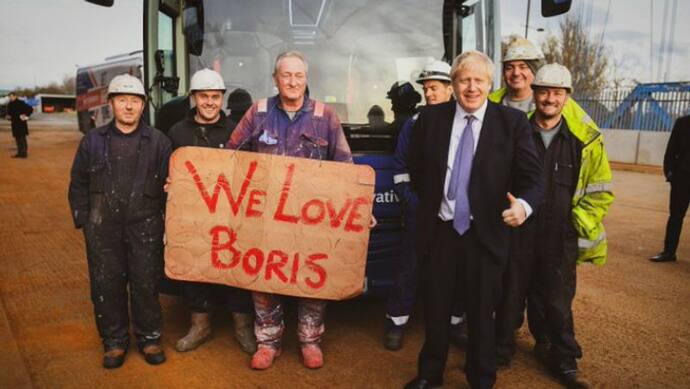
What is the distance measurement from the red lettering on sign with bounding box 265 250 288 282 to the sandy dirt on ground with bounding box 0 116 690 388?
0.69 meters

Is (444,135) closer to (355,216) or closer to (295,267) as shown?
(355,216)

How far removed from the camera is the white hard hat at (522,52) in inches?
151

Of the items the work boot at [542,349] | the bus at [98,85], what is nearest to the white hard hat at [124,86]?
the work boot at [542,349]

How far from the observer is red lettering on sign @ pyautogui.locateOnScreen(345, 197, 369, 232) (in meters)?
3.50

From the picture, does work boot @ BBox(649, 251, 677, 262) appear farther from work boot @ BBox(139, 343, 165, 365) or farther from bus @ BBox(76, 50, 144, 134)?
bus @ BBox(76, 50, 144, 134)

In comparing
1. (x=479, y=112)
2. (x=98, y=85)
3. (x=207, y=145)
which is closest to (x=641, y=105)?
(x=479, y=112)

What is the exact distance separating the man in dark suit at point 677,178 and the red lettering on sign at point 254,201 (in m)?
5.48

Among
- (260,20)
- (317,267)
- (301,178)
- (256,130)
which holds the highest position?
(260,20)

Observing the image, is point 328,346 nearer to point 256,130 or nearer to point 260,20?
point 256,130

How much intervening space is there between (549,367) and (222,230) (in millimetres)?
2409

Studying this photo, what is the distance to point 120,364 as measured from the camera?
3807 millimetres

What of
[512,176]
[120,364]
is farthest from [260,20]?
[120,364]

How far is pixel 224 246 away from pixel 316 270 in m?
0.62

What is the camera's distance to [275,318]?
3.89 metres
